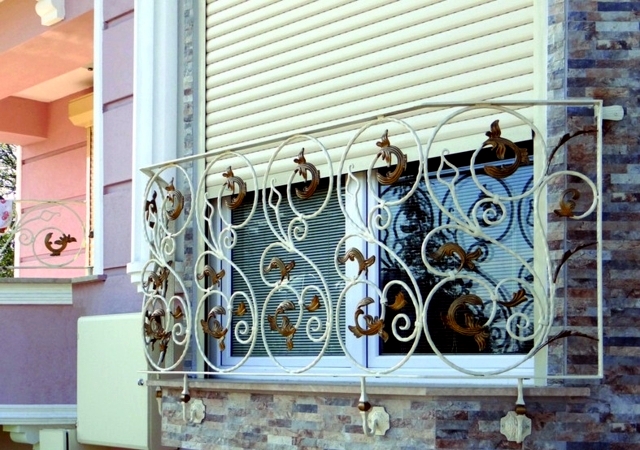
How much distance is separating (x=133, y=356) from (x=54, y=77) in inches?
153

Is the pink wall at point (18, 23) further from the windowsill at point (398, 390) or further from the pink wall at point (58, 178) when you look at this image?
the windowsill at point (398, 390)

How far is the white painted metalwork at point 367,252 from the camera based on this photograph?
13.0 feet

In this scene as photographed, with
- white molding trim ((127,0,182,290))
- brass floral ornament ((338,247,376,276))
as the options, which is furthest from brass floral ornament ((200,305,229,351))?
brass floral ornament ((338,247,376,276))

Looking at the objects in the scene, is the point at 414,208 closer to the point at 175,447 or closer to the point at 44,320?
the point at 175,447

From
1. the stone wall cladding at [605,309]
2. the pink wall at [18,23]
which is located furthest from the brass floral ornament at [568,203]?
the pink wall at [18,23]

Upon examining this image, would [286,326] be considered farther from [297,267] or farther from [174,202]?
[174,202]

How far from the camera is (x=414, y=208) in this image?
465 centimetres

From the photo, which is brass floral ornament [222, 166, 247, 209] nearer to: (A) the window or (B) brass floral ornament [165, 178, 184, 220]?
(A) the window

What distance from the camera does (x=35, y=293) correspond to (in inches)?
259

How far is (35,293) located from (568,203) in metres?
3.76

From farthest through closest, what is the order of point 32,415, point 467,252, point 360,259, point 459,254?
1. point 32,415
2. point 467,252
3. point 360,259
4. point 459,254

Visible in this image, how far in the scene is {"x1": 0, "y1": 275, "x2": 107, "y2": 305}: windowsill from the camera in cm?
653

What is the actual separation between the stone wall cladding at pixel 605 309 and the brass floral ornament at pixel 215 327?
0.85 meters

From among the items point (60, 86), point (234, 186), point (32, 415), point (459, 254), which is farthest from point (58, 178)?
point (459, 254)
